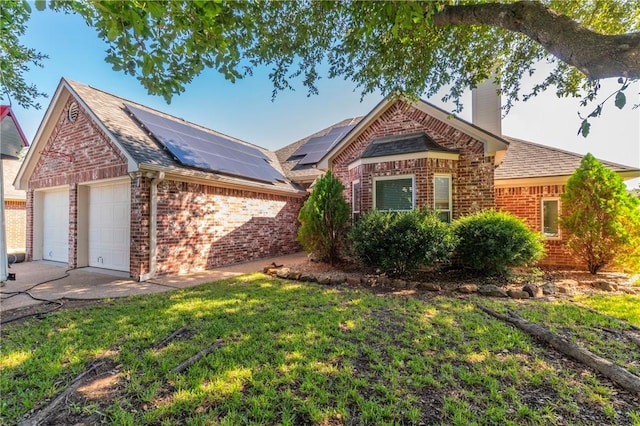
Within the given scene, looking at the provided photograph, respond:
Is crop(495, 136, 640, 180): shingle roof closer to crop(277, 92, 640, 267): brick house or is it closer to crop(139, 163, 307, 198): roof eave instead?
crop(277, 92, 640, 267): brick house

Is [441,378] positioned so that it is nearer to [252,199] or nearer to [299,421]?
[299,421]

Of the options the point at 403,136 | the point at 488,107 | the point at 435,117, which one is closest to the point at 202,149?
the point at 403,136

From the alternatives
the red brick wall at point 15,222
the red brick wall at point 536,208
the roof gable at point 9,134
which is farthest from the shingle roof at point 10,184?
the red brick wall at point 536,208

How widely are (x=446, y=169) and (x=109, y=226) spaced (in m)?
10.7

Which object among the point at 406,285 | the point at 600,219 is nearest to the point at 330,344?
the point at 406,285

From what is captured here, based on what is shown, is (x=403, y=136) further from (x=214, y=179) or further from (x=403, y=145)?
(x=214, y=179)

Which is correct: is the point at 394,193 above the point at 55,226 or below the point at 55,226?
above

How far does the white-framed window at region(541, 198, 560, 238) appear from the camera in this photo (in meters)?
9.31

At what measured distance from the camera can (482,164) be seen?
837 cm

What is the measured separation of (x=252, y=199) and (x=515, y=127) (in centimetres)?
1268

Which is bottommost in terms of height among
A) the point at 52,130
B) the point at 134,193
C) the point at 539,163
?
the point at 134,193

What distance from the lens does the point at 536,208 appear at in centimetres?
954

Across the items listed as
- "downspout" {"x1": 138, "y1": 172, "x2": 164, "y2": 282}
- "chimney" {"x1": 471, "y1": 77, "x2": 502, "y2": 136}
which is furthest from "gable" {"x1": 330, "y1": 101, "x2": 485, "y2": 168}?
"downspout" {"x1": 138, "y1": 172, "x2": 164, "y2": 282}

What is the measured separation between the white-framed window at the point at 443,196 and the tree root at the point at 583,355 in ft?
14.6
